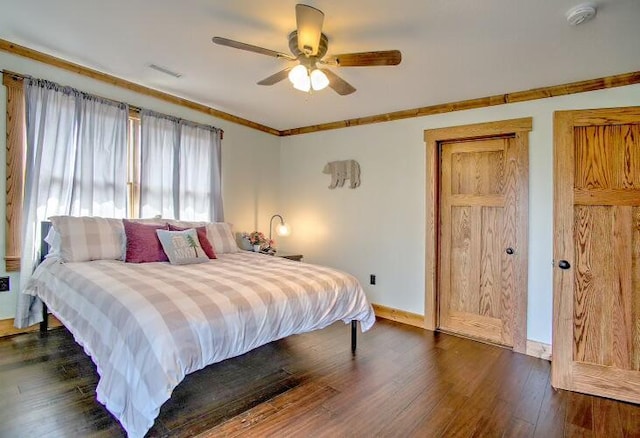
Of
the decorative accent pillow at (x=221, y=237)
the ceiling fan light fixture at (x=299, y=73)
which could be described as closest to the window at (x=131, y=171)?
the decorative accent pillow at (x=221, y=237)

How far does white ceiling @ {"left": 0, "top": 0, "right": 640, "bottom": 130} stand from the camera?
79.8 inches

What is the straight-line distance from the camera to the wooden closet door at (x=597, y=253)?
91.5 inches

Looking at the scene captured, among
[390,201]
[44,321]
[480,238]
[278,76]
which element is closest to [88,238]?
[44,321]

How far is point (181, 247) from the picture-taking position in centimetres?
299

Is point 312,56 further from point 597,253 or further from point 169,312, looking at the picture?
point 597,253

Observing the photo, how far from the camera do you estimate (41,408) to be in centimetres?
193

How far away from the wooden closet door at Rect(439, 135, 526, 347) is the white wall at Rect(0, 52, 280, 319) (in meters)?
2.46

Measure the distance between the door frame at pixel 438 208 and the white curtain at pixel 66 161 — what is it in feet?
10.4

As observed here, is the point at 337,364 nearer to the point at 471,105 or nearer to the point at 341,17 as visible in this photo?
the point at 341,17

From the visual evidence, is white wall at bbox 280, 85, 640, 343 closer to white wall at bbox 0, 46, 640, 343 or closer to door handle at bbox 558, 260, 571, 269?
white wall at bbox 0, 46, 640, 343

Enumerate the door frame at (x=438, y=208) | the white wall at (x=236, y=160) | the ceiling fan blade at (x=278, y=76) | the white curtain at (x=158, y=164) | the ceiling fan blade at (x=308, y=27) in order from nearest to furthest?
the ceiling fan blade at (x=308, y=27) < the ceiling fan blade at (x=278, y=76) < the white wall at (x=236, y=160) < the door frame at (x=438, y=208) < the white curtain at (x=158, y=164)

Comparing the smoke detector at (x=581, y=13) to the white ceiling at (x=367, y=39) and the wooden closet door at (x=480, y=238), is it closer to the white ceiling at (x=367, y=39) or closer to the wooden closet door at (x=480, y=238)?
the white ceiling at (x=367, y=39)

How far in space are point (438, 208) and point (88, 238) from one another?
133 inches

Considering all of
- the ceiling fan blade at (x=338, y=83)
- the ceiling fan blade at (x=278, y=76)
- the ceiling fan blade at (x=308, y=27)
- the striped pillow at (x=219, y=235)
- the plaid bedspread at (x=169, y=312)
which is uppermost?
the ceiling fan blade at (x=308, y=27)
